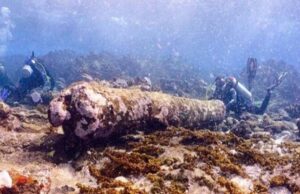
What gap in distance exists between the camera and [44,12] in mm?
47344

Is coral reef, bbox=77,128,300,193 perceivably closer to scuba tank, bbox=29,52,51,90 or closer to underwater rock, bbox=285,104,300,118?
scuba tank, bbox=29,52,51,90

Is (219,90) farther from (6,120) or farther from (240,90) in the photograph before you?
(6,120)

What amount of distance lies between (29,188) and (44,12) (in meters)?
47.4

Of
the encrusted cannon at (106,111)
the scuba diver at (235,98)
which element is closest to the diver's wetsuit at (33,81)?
the encrusted cannon at (106,111)

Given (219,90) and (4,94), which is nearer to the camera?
(4,94)

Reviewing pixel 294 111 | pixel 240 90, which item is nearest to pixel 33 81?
pixel 240 90

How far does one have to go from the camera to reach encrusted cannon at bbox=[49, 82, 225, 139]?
5.80 m

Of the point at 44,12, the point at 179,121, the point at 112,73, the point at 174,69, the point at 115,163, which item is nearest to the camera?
the point at 115,163

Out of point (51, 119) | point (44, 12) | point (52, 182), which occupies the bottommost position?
point (52, 182)

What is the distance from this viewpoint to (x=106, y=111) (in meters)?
6.04

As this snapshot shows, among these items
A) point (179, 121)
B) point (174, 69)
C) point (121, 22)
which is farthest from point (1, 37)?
point (179, 121)

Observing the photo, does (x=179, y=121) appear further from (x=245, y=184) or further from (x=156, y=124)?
(x=245, y=184)

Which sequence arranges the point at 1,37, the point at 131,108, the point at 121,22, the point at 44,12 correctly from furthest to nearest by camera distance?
the point at 1,37
the point at 121,22
the point at 44,12
the point at 131,108

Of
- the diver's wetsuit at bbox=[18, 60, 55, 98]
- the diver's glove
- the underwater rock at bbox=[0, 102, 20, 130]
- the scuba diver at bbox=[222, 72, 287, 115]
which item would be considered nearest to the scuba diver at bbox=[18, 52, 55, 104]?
the diver's wetsuit at bbox=[18, 60, 55, 98]
